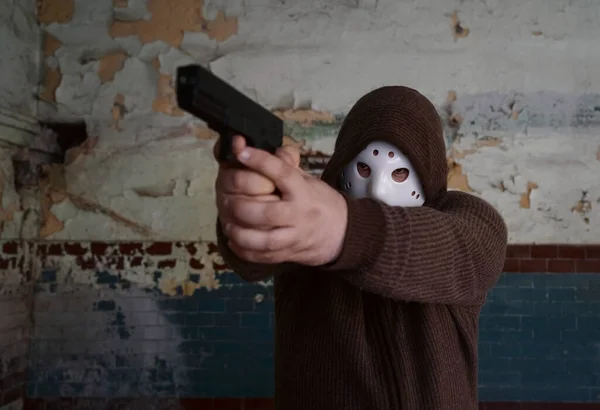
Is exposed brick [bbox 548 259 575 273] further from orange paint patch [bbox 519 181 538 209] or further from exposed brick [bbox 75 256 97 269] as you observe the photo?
exposed brick [bbox 75 256 97 269]

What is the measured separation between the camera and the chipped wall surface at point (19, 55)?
2.12m

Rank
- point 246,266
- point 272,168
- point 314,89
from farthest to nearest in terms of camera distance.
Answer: point 314,89 → point 246,266 → point 272,168

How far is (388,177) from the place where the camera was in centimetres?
108

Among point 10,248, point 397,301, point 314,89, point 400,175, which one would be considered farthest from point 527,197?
point 10,248

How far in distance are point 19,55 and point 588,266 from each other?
2.80m

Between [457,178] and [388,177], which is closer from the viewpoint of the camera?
[388,177]

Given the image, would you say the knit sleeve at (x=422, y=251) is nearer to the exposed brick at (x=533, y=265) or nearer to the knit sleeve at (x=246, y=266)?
the knit sleeve at (x=246, y=266)

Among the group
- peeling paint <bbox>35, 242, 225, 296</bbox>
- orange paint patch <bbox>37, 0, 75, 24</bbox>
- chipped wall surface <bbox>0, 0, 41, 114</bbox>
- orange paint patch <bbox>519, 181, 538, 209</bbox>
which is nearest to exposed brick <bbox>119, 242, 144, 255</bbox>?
peeling paint <bbox>35, 242, 225, 296</bbox>

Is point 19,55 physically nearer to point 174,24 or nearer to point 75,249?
point 174,24

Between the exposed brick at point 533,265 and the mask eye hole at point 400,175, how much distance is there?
56.7 inches

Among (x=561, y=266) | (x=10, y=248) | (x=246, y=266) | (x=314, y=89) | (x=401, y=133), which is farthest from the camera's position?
(x=314, y=89)

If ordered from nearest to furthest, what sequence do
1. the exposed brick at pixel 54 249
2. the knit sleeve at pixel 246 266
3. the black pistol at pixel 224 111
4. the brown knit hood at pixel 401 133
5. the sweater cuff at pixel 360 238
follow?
1. the black pistol at pixel 224 111
2. the sweater cuff at pixel 360 238
3. the knit sleeve at pixel 246 266
4. the brown knit hood at pixel 401 133
5. the exposed brick at pixel 54 249

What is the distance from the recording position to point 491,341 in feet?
7.27

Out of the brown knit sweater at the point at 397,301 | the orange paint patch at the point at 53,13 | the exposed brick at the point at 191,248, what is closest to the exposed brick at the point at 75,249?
the exposed brick at the point at 191,248
